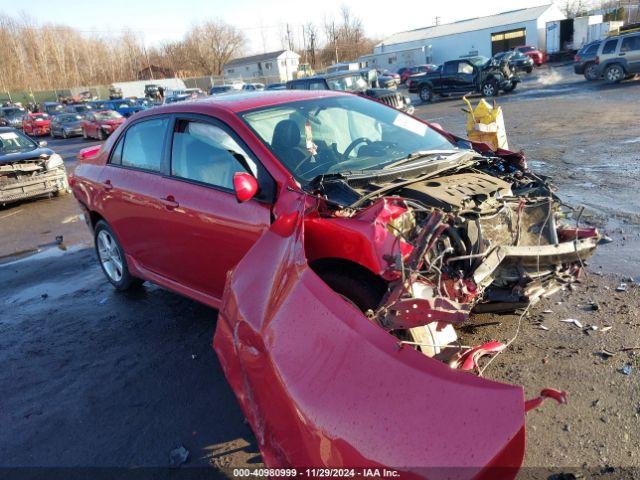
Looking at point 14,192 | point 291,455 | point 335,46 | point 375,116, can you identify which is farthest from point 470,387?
point 335,46

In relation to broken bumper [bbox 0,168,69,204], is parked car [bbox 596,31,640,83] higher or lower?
higher

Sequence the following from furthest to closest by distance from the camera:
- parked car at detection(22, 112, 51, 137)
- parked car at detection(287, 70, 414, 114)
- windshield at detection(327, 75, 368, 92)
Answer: parked car at detection(22, 112, 51, 137) < windshield at detection(327, 75, 368, 92) < parked car at detection(287, 70, 414, 114)

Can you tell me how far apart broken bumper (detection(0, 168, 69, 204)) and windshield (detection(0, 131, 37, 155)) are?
3.19ft

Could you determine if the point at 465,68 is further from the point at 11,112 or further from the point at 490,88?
the point at 11,112

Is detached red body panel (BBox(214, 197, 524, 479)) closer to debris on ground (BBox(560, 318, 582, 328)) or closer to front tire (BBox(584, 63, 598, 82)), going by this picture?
debris on ground (BBox(560, 318, 582, 328))

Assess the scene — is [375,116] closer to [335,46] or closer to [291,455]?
[291,455]

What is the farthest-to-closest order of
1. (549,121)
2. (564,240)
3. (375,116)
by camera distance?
(549,121)
(375,116)
(564,240)

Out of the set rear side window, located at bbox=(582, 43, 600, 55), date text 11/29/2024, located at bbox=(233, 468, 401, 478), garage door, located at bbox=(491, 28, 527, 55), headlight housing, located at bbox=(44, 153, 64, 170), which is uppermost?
garage door, located at bbox=(491, 28, 527, 55)

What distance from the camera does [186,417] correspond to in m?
3.29

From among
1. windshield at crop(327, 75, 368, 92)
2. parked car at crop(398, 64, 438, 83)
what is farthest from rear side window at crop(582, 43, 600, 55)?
parked car at crop(398, 64, 438, 83)

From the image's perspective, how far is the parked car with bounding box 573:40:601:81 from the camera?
24078mm

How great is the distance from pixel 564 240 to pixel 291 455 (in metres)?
2.38

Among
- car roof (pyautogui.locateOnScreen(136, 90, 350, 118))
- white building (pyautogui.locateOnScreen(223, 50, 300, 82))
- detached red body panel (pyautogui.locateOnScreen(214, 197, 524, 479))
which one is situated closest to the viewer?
detached red body panel (pyautogui.locateOnScreen(214, 197, 524, 479))

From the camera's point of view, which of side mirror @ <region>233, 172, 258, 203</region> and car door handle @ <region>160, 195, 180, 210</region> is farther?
car door handle @ <region>160, 195, 180, 210</region>
